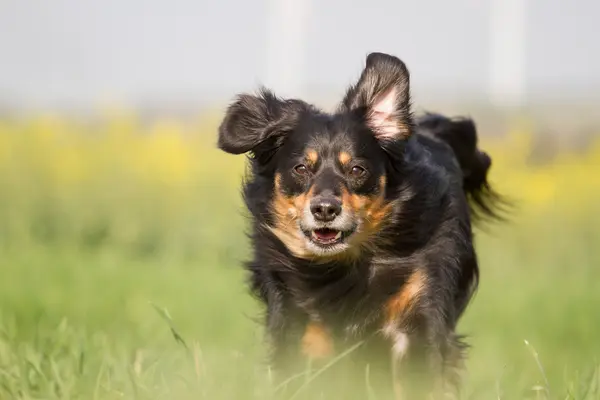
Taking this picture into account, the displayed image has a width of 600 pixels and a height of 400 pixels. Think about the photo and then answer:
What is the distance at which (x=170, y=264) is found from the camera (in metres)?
9.05

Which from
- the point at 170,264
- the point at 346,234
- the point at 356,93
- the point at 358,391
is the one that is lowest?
the point at 170,264

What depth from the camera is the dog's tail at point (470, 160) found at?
592cm

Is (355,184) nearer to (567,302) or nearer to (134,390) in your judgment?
(134,390)

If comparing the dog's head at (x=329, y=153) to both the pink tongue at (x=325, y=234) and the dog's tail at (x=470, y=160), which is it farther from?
the dog's tail at (x=470, y=160)

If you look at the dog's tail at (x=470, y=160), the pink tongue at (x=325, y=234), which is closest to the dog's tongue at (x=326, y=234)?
the pink tongue at (x=325, y=234)

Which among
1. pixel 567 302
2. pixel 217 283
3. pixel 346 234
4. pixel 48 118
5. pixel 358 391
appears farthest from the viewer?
pixel 48 118

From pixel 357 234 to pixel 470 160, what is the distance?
1726 millimetres

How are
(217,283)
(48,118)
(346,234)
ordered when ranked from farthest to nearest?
(48,118) → (217,283) → (346,234)

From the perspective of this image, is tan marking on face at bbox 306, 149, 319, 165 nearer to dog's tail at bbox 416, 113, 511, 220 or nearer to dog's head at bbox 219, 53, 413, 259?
dog's head at bbox 219, 53, 413, 259

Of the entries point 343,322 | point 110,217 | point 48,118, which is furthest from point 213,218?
point 343,322

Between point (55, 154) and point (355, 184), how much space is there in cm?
729

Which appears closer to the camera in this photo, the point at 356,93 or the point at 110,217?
the point at 356,93

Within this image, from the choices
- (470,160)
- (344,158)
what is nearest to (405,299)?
(344,158)

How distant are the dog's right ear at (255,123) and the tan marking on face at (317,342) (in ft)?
2.67
